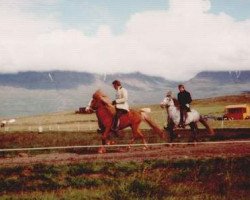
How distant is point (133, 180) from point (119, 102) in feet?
30.0

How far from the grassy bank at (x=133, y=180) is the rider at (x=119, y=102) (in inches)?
202

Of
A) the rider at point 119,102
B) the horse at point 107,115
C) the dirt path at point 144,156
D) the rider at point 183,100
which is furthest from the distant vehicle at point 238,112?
the dirt path at point 144,156

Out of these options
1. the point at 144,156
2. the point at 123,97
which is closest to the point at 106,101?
the point at 123,97

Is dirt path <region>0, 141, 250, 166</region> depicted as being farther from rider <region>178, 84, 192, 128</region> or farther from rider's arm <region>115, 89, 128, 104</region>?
rider <region>178, 84, 192, 128</region>

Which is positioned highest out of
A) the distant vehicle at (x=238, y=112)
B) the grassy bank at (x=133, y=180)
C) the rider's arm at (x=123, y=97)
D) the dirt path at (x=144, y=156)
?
the rider's arm at (x=123, y=97)

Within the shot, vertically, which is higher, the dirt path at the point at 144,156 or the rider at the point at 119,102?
the rider at the point at 119,102

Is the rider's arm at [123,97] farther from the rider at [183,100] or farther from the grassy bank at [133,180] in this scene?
the grassy bank at [133,180]

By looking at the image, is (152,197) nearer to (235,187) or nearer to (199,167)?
(235,187)

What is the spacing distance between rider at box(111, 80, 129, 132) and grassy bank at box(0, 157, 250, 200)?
5.12m

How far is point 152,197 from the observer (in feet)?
34.1

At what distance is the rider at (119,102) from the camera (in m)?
20.3

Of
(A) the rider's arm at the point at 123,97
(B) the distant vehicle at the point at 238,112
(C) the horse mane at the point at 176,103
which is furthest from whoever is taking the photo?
(B) the distant vehicle at the point at 238,112

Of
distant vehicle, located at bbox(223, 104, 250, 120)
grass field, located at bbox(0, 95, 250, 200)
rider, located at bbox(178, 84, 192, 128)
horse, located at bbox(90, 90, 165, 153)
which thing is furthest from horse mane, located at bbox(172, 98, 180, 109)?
distant vehicle, located at bbox(223, 104, 250, 120)

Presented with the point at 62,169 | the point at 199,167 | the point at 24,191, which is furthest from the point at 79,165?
the point at 199,167
